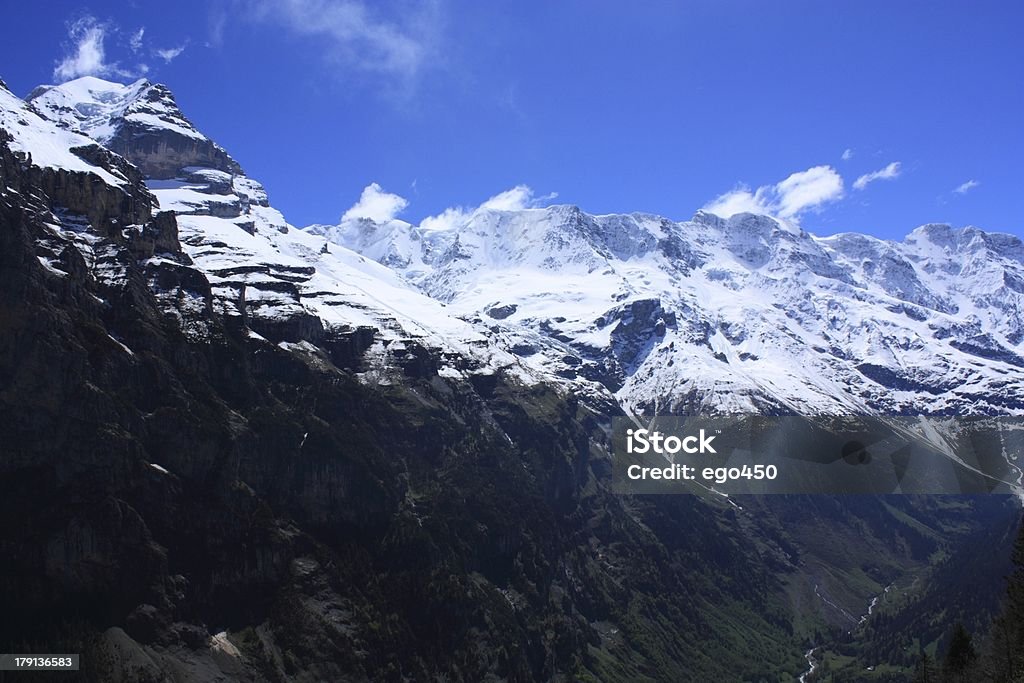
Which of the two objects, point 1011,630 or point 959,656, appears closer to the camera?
point 1011,630

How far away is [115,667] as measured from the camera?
185 m

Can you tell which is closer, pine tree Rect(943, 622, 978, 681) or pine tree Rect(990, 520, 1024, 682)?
pine tree Rect(990, 520, 1024, 682)

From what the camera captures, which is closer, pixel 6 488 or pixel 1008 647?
pixel 1008 647

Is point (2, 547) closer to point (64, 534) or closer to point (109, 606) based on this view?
point (64, 534)

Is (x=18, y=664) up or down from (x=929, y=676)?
up

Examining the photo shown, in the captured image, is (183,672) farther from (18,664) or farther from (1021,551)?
(1021,551)

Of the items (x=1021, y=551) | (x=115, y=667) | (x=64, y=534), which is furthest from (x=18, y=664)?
(x=1021, y=551)

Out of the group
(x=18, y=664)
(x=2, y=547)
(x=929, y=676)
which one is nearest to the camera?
(x=929, y=676)

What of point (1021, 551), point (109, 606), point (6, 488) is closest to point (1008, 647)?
point (1021, 551)

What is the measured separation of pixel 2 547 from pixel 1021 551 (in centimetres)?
18419

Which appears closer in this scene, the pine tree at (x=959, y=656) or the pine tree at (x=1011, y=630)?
the pine tree at (x=1011, y=630)

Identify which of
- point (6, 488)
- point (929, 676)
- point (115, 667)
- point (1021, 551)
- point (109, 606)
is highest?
point (6, 488)

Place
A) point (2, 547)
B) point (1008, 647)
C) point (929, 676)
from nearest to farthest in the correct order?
1. point (1008, 647)
2. point (929, 676)
3. point (2, 547)

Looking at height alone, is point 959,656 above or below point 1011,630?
below
